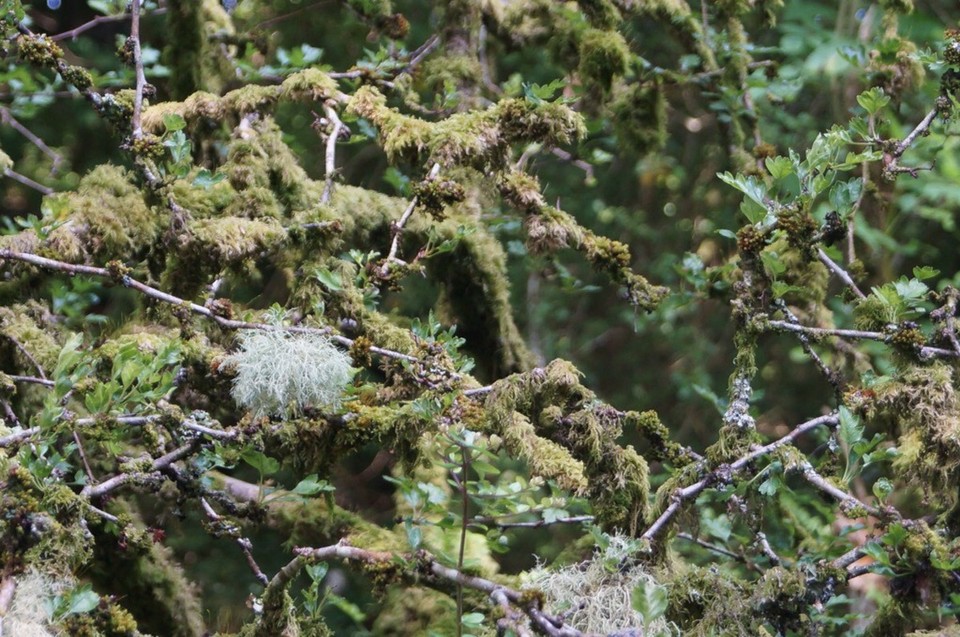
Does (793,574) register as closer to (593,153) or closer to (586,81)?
(586,81)

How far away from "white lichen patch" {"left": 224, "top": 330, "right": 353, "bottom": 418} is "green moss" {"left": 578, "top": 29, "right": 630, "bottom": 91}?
1049mm

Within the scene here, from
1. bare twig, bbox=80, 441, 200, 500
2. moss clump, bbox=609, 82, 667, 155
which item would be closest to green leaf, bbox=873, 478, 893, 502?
bare twig, bbox=80, 441, 200, 500

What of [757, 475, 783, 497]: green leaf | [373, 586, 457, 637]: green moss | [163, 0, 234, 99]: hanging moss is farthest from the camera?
[163, 0, 234, 99]: hanging moss

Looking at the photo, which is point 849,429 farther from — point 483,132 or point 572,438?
point 483,132

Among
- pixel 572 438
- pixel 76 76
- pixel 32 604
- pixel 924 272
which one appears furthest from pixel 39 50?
pixel 924 272

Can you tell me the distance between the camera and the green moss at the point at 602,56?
7.47 ft

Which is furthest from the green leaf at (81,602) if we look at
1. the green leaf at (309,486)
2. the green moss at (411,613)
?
the green moss at (411,613)

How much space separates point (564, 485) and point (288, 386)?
0.41 meters

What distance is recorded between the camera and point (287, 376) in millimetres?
1469

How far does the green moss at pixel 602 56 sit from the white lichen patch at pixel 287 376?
105cm

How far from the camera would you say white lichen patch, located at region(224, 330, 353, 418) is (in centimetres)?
148

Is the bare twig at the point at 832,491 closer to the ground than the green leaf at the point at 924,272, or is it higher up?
closer to the ground

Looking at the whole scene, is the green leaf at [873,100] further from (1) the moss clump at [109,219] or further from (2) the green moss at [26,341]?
(2) the green moss at [26,341]

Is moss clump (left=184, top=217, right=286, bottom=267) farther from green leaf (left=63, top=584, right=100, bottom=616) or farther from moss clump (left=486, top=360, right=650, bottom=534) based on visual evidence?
green leaf (left=63, top=584, right=100, bottom=616)
